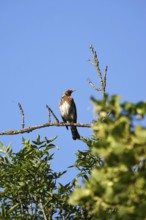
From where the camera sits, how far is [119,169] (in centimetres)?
A: 237

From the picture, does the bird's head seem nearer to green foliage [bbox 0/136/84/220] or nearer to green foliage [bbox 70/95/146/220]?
green foliage [bbox 0/136/84/220]

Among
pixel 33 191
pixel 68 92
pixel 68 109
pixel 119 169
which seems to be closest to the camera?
pixel 119 169

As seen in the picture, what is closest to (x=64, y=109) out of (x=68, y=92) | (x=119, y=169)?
(x=68, y=92)

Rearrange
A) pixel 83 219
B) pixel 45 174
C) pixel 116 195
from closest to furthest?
pixel 116 195 < pixel 83 219 < pixel 45 174

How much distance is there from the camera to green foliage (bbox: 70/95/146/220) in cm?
232

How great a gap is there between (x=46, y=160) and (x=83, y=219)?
1.26 m

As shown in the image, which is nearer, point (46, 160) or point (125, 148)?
point (125, 148)

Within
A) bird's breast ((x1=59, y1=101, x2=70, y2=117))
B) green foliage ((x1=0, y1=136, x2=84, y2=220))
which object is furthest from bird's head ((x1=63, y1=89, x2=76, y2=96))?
green foliage ((x1=0, y1=136, x2=84, y2=220))

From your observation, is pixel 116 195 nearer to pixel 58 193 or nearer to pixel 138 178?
pixel 138 178

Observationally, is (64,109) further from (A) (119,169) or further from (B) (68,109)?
(A) (119,169)

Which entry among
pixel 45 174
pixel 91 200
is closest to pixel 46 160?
pixel 45 174

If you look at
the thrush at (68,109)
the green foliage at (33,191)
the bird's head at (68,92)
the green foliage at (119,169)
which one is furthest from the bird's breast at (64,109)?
the green foliage at (119,169)

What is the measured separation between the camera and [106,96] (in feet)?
8.11

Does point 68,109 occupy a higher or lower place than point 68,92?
lower
